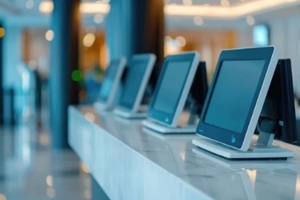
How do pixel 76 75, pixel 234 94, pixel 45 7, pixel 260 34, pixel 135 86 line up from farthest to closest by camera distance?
1. pixel 260 34
2. pixel 45 7
3. pixel 76 75
4. pixel 135 86
5. pixel 234 94

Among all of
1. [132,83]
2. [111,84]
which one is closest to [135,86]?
[132,83]

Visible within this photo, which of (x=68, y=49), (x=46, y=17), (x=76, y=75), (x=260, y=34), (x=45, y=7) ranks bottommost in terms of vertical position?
(x=76, y=75)

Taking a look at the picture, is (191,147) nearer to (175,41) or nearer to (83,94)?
(83,94)

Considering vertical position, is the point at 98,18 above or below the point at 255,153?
above

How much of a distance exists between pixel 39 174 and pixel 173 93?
3561 millimetres

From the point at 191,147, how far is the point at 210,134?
0.17 m

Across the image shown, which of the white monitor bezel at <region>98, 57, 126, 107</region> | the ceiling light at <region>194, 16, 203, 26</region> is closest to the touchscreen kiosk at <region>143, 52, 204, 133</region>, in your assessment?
the white monitor bezel at <region>98, 57, 126, 107</region>

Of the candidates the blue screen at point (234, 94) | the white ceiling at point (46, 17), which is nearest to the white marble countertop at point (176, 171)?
the blue screen at point (234, 94)

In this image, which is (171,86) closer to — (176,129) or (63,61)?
(176,129)

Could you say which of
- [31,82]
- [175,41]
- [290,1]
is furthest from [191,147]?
[175,41]

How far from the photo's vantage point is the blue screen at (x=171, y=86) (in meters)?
2.93

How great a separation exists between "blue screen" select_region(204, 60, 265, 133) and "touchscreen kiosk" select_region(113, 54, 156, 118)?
1.52m

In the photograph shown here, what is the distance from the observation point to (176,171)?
6.01ft

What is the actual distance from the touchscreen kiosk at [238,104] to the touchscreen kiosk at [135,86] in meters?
1.49
